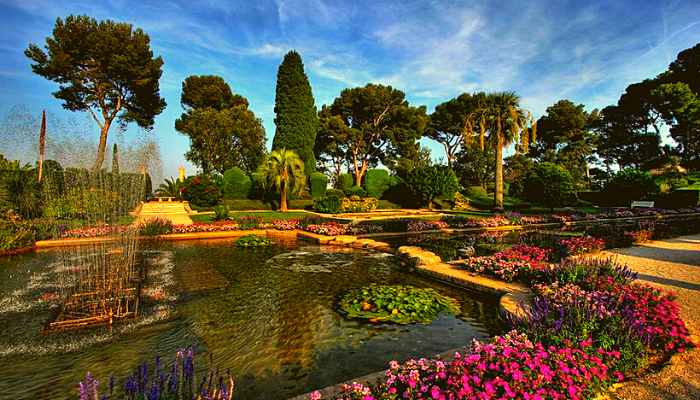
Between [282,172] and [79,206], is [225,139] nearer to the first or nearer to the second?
[282,172]

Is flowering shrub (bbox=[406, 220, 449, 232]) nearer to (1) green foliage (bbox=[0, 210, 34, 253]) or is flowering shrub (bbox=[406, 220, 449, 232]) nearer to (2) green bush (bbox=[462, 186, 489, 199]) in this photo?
(1) green foliage (bbox=[0, 210, 34, 253])

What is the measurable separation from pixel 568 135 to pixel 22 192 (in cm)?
5057

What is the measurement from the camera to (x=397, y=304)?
16.3 feet

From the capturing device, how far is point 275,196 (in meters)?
23.9

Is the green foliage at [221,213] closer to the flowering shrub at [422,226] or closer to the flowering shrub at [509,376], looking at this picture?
the flowering shrub at [422,226]

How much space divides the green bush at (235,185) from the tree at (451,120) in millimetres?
26025

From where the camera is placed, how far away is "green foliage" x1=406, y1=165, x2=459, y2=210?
78.0 feet

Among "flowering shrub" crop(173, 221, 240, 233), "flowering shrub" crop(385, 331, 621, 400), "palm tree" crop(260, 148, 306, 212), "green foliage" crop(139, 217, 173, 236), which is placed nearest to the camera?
"flowering shrub" crop(385, 331, 621, 400)

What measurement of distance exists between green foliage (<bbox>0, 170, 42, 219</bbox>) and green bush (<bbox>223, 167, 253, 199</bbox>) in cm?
1028

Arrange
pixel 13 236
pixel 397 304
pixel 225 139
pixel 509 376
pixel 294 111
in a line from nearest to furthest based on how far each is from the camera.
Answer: pixel 509 376 → pixel 397 304 → pixel 13 236 → pixel 294 111 → pixel 225 139

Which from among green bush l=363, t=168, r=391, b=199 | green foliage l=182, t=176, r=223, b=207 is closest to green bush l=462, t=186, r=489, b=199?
green bush l=363, t=168, r=391, b=199

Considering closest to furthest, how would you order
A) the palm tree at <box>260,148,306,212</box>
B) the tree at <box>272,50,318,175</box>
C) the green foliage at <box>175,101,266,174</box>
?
the palm tree at <box>260,148,306,212</box>
the tree at <box>272,50,318,175</box>
the green foliage at <box>175,101,266,174</box>

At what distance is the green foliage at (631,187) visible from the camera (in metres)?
26.4

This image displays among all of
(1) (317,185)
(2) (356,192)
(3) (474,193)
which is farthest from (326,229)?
(3) (474,193)
